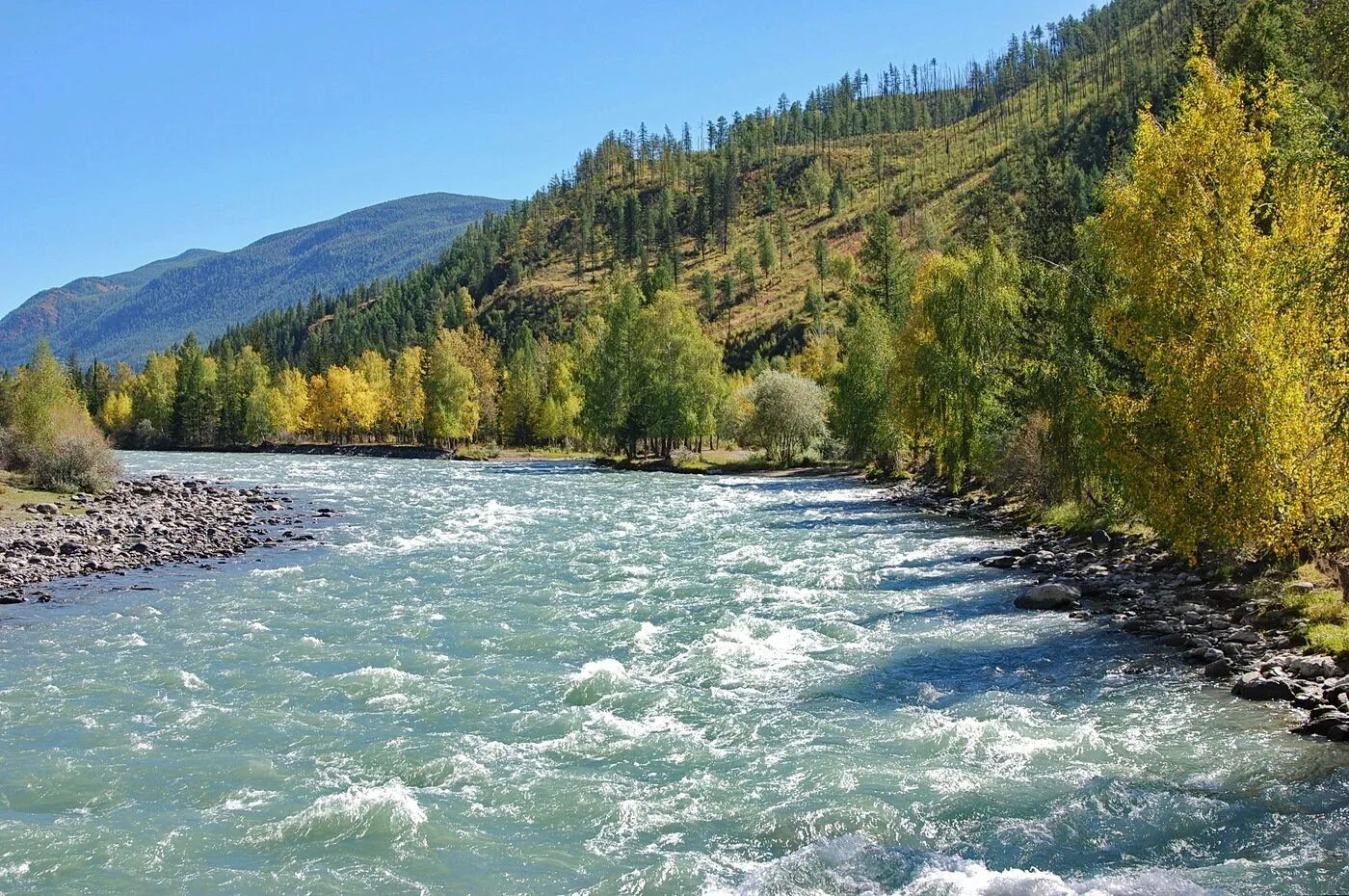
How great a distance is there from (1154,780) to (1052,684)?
467cm

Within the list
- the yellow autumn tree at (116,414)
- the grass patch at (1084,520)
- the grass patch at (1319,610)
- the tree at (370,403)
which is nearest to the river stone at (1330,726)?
the grass patch at (1319,610)

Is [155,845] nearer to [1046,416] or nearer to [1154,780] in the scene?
[1154,780]

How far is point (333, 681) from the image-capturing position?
1925 cm

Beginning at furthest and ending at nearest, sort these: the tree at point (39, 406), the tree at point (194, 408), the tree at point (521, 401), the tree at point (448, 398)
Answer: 1. the tree at point (194, 408)
2. the tree at point (521, 401)
3. the tree at point (448, 398)
4. the tree at point (39, 406)

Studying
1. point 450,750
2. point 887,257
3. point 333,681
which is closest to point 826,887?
point 450,750

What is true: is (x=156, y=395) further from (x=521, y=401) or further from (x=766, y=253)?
(x=766, y=253)

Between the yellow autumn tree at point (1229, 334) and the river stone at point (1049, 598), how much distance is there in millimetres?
3624

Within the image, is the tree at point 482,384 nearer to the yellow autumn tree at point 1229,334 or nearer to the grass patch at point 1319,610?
the yellow autumn tree at point 1229,334

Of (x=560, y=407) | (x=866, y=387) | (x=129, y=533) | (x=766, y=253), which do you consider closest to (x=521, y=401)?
(x=560, y=407)

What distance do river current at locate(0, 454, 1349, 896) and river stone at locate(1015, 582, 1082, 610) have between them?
660 mm

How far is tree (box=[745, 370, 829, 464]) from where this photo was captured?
80.1 m

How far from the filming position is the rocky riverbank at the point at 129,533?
32125mm

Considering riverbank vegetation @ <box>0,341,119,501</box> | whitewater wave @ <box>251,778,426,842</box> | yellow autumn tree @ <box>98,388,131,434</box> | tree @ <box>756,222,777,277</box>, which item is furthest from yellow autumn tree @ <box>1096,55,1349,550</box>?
tree @ <box>756,222,777,277</box>

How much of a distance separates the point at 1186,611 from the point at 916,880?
14913 millimetres
